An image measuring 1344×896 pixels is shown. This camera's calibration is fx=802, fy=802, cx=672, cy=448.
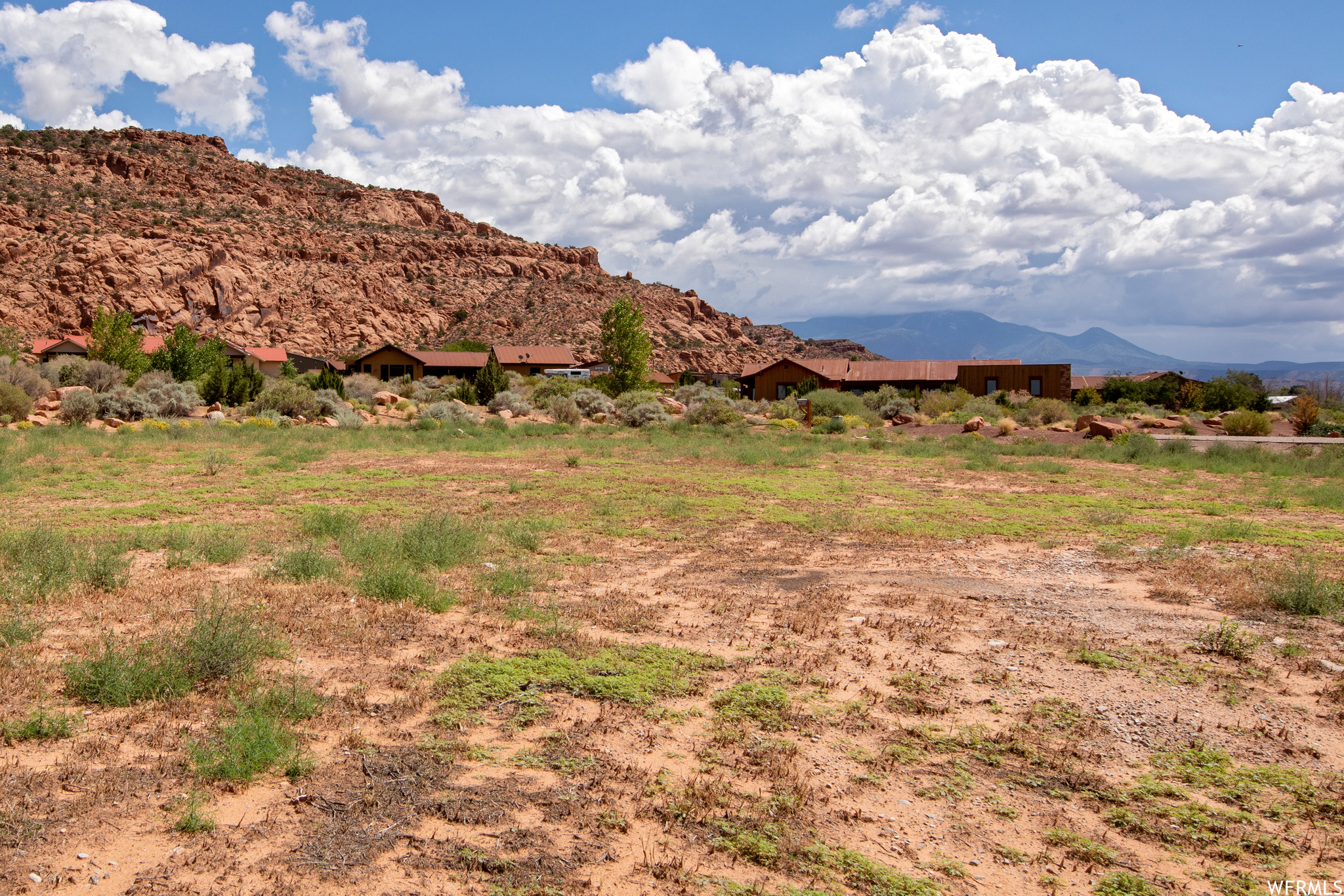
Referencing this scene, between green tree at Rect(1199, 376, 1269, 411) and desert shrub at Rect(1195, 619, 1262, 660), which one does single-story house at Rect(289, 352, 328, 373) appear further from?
desert shrub at Rect(1195, 619, 1262, 660)

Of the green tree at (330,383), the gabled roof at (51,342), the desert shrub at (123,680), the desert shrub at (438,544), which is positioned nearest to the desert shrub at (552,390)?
the green tree at (330,383)

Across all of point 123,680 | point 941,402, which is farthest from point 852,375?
point 123,680

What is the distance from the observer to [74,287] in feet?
244

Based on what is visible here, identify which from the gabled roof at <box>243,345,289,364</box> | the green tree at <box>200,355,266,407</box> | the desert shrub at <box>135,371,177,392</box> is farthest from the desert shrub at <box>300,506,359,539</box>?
the gabled roof at <box>243,345,289,364</box>

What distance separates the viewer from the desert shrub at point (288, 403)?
111ft

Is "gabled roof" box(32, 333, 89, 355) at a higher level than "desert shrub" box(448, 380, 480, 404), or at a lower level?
higher

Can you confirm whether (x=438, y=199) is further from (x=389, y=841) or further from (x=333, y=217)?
(x=389, y=841)

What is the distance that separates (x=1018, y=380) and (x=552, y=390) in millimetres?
32708

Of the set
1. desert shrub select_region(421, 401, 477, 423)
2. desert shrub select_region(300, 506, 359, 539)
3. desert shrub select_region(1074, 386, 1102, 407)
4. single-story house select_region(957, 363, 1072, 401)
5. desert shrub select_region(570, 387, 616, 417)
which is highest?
single-story house select_region(957, 363, 1072, 401)

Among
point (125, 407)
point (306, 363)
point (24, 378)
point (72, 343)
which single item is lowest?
point (125, 407)

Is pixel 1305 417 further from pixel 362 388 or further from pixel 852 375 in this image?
pixel 362 388

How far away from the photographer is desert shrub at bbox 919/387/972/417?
141 ft

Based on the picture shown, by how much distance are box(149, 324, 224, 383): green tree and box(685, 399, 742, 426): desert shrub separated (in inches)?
1019

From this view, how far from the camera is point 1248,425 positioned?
33.0 metres
